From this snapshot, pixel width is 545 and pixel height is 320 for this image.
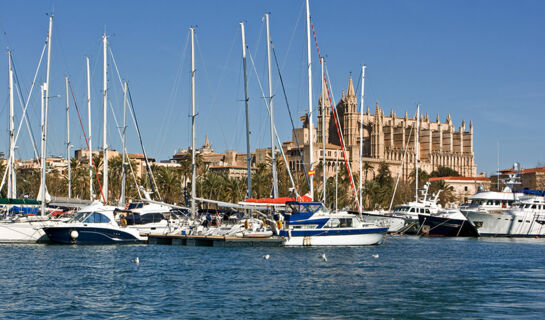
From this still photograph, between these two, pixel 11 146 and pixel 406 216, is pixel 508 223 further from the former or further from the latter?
pixel 11 146

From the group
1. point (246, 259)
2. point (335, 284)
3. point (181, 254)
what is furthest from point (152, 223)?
point (335, 284)

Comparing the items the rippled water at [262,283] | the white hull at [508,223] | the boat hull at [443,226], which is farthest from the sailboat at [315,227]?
the white hull at [508,223]

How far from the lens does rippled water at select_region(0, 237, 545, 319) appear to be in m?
27.1

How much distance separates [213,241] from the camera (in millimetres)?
49406

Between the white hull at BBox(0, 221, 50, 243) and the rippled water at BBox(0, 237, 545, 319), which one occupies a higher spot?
the white hull at BBox(0, 221, 50, 243)

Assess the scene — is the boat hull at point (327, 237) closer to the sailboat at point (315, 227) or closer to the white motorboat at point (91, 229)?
the sailboat at point (315, 227)

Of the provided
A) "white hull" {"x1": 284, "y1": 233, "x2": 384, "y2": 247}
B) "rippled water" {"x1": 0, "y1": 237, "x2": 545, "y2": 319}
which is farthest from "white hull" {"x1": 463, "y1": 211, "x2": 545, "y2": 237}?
"white hull" {"x1": 284, "y1": 233, "x2": 384, "y2": 247}

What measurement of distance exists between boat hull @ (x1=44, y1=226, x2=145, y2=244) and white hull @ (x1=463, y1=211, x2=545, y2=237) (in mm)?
36406

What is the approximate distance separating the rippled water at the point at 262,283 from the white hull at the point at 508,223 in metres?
22.1

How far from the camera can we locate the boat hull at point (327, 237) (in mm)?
48094

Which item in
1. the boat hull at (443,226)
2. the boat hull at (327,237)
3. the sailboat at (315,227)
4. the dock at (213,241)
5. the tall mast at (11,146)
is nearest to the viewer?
the boat hull at (327,237)

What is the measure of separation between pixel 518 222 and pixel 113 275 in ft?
155

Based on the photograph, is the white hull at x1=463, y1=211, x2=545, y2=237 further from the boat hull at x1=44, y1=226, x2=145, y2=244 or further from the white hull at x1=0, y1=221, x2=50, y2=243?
the white hull at x1=0, y1=221, x2=50, y2=243

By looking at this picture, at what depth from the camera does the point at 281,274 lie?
36219 millimetres
